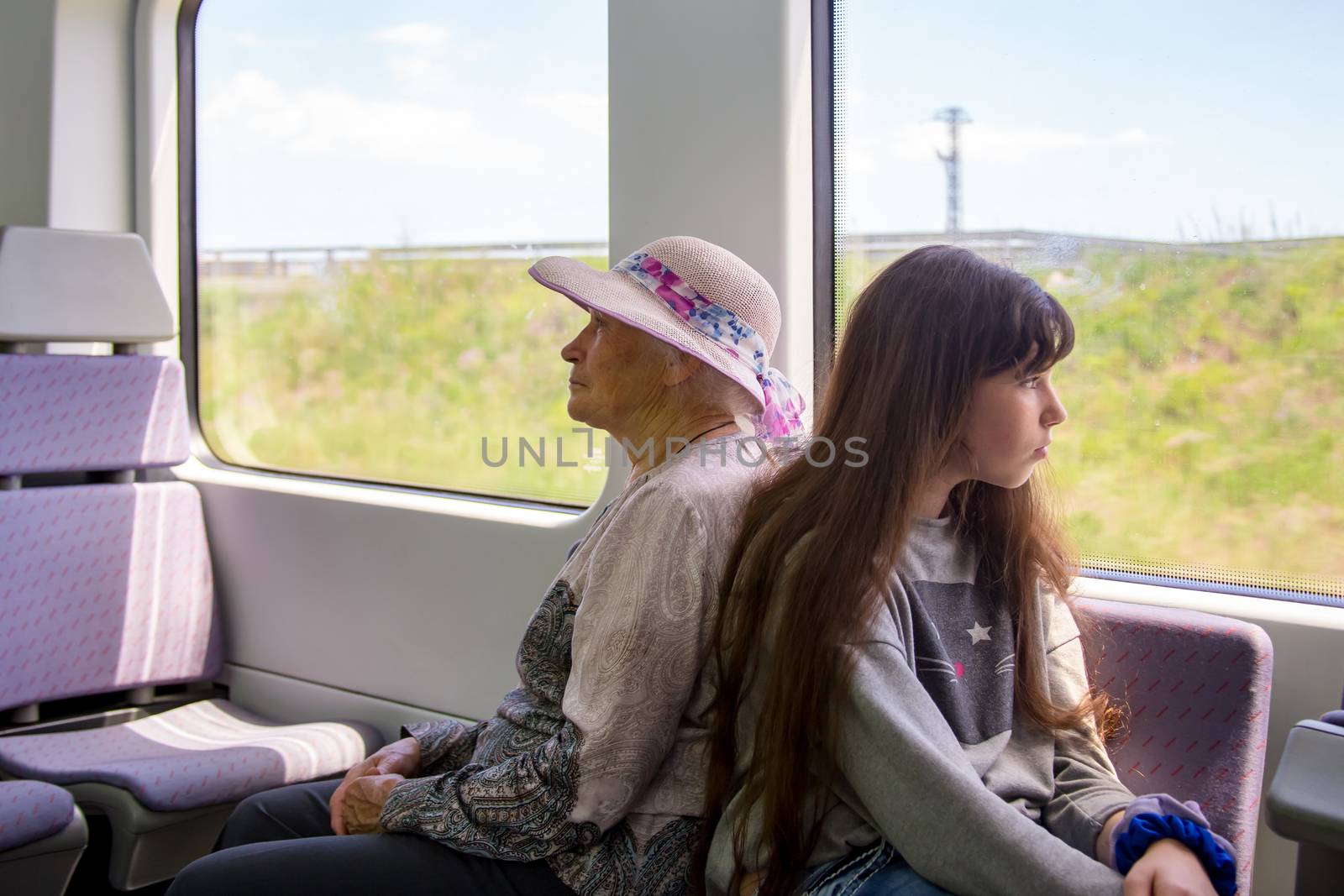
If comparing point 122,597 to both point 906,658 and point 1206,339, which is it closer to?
point 906,658

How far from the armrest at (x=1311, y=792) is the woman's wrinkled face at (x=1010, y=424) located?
1.42 feet

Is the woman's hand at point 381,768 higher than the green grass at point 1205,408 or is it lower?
lower

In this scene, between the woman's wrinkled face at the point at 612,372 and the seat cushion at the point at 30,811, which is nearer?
the woman's wrinkled face at the point at 612,372

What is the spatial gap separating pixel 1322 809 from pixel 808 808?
0.53 m

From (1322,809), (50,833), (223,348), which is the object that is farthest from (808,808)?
(223,348)

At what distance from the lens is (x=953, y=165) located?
213cm

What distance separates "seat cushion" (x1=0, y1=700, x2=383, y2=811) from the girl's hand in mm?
1944

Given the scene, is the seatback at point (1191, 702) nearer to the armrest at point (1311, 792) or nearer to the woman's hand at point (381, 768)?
→ the armrest at point (1311, 792)

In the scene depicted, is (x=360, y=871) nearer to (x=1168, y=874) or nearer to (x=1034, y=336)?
(x=1168, y=874)

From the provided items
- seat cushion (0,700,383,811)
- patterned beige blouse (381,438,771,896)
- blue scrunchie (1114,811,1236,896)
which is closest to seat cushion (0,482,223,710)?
seat cushion (0,700,383,811)

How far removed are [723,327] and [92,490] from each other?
2.07 metres

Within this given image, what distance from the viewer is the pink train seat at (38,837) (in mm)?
2137

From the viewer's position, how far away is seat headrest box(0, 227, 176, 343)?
289 centimetres

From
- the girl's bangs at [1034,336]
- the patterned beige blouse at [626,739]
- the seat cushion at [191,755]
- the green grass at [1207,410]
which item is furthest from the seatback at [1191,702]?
the seat cushion at [191,755]
